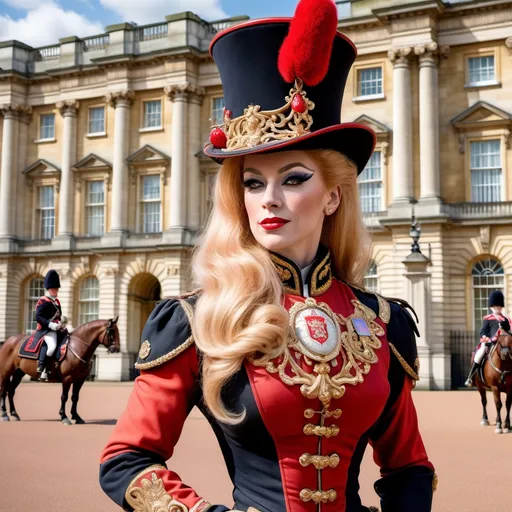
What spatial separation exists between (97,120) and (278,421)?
33.3 m

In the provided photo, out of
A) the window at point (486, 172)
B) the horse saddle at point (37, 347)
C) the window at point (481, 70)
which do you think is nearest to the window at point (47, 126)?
the window at point (481, 70)

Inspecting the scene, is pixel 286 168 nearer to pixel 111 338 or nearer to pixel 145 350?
pixel 145 350

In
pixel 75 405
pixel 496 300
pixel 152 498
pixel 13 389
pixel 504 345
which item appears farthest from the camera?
pixel 13 389

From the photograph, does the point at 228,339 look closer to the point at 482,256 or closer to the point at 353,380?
the point at 353,380

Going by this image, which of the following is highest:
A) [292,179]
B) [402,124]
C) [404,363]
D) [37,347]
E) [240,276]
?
[402,124]

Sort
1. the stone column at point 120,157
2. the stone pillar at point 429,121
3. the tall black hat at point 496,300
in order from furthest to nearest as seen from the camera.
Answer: the stone column at point 120,157 → the stone pillar at point 429,121 → the tall black hat at point 496,300

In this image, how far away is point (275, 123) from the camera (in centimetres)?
232

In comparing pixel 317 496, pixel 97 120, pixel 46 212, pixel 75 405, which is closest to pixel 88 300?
pixel 46 212

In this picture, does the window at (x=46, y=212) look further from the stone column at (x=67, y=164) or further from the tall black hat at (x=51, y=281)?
the tall black hat at (x=51, y=281)

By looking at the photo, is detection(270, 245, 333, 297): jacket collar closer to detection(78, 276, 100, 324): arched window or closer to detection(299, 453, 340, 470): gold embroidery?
detection(299, 453, 340, 470): gold embroidery

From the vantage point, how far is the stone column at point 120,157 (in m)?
32.4

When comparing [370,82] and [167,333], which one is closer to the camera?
[167,333]

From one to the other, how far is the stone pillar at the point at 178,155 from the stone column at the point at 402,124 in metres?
8.79

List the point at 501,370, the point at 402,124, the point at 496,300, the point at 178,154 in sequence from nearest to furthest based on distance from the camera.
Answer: the point at 501,370
the point at 496,300
the point at 402,124
the point at 178,154
